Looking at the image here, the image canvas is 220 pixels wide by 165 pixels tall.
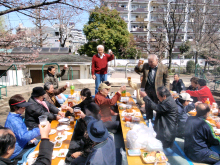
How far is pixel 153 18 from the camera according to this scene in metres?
39.2

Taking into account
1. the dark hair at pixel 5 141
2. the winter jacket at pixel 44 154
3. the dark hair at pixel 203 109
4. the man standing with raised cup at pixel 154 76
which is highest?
the man standing with raised cup at pixel 154 76

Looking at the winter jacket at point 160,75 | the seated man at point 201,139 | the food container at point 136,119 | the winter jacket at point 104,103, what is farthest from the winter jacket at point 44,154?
the winter jacket at point 160,75

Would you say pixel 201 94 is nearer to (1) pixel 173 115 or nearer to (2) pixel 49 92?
(1) pixel 173 115

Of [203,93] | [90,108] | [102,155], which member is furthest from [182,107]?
[102,155]

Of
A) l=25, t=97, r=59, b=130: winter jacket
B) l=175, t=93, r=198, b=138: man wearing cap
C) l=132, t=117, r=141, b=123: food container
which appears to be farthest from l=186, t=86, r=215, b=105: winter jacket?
l=25, t=97, r=59, b=130: winter jacket

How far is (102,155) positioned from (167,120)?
5.41 ft

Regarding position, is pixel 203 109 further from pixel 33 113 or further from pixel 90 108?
pixel 33 113

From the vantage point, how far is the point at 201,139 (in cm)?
→ 259

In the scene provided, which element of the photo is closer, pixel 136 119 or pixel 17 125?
pixel 17 125

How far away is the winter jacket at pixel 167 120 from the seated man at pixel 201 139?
358mm

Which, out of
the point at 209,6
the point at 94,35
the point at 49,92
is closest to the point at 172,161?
the point at 49,92

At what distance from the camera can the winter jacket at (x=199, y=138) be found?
253cm

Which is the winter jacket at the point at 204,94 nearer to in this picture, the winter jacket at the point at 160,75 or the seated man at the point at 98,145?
the winter jacket at the point at 160,75

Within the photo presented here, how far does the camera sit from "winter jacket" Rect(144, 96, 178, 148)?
2.99m
